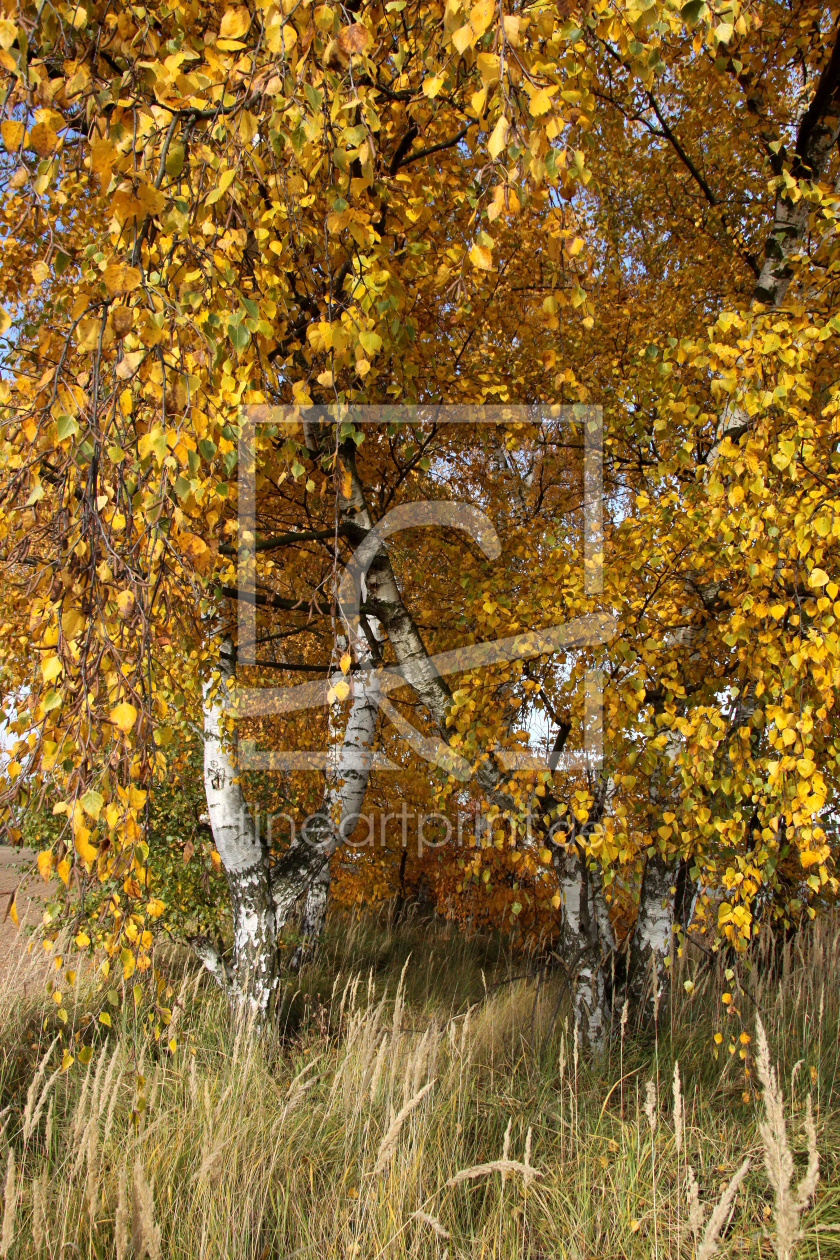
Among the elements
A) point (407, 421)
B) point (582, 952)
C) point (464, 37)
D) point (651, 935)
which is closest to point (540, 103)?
point (464, 37)

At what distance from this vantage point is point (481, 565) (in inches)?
178

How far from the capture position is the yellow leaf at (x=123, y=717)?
54.7 inches

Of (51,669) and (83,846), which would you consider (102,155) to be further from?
(83,846)

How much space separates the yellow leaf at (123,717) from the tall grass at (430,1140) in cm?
75

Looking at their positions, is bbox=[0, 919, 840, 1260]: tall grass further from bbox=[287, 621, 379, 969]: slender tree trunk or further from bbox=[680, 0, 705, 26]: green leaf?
bbox=[680, 0, 705, 26]: green leaf

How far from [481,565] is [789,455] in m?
2.31

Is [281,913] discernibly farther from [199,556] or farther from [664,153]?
[664,153]

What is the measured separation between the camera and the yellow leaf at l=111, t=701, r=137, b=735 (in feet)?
4.56

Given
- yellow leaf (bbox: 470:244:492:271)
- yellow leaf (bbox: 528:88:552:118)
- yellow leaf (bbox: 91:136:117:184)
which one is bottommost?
yellow leaf (bbox: 470:244:492:271)

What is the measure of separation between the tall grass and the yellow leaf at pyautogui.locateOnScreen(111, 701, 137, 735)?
747 mm

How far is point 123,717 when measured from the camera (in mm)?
1403

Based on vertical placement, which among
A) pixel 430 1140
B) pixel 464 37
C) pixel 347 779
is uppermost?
pixel 464 37

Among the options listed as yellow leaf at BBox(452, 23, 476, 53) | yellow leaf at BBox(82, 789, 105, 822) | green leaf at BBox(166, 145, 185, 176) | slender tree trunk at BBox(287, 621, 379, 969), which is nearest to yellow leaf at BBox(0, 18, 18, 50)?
green leaf at BBox(166, 145, 185, 176)

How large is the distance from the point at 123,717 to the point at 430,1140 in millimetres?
2330
